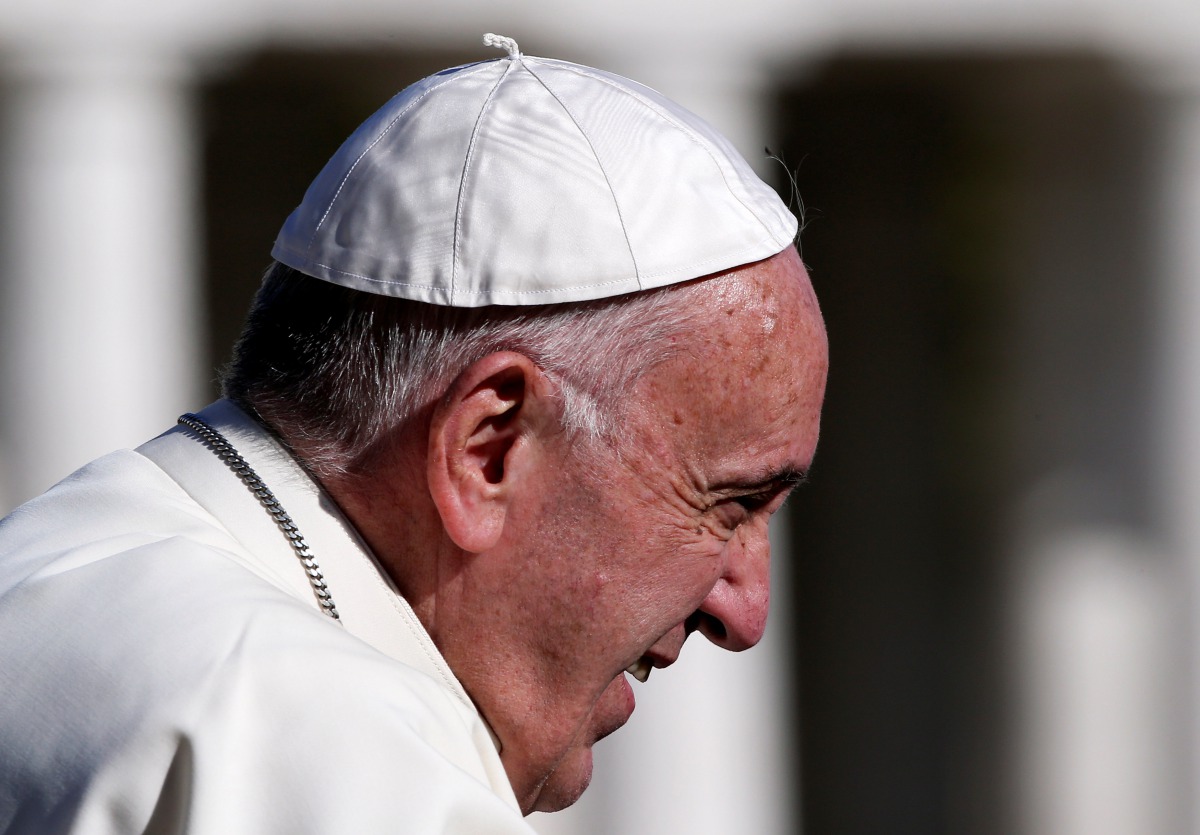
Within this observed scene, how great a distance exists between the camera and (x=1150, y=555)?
4828 mm

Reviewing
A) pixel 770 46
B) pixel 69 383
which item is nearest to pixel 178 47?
pixel 69 383

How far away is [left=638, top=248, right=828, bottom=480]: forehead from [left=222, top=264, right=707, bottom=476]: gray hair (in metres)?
0.03

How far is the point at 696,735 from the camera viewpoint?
4.52 m

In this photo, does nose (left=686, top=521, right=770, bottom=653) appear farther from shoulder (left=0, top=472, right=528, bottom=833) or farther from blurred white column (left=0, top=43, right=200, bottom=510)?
blurred white column (left=0, top=43, right=200, bottom=510)

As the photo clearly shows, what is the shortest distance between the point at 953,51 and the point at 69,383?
3.36m

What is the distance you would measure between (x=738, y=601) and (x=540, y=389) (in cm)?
53

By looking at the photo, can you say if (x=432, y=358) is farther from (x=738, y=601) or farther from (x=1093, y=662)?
(x=1093, y=662)

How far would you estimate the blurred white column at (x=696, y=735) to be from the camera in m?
4.48

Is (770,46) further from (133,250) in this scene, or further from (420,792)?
(420,792)

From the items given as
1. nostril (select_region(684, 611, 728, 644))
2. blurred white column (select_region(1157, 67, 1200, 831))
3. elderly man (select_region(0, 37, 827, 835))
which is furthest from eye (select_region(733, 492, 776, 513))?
blurred white column (select_region(1157, 67, 1200, 831))

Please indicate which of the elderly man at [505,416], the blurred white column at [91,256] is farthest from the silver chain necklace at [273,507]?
the blurred white column at [91,256]

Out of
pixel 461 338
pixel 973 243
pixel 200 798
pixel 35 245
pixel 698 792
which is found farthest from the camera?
pixel 973 243

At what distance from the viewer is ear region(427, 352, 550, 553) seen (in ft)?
5.03

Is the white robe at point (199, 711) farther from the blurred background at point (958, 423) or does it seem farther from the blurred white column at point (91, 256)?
the blurred background at point (958, 423)
